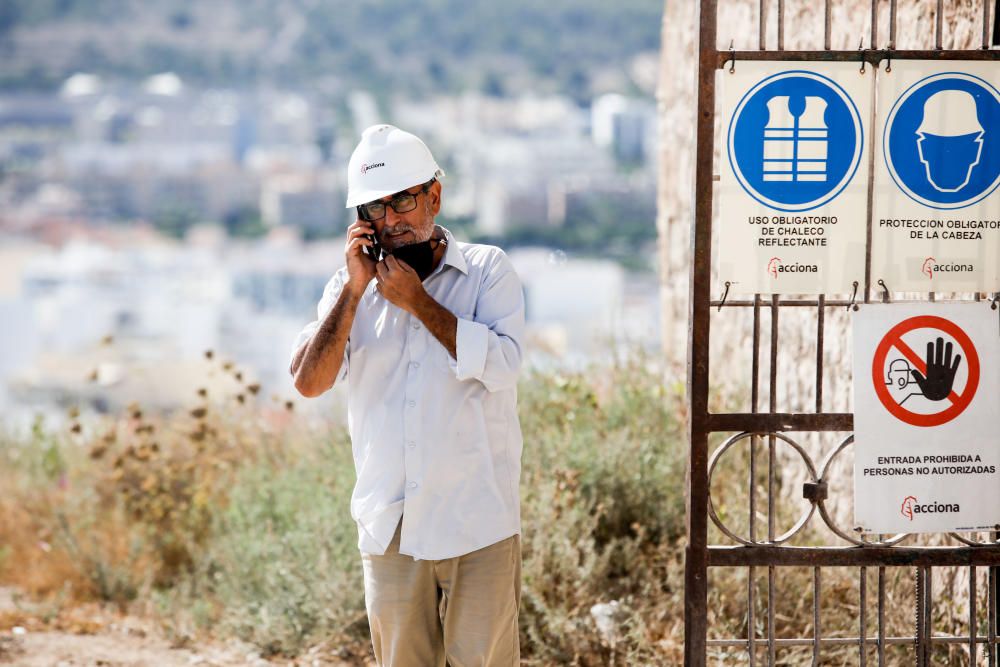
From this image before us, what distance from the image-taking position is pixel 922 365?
3012 mm

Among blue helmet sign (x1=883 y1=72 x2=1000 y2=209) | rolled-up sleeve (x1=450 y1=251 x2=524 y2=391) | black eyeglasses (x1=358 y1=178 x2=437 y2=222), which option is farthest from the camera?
blue helmet sign (x1=883 y1=72 x2=1000 y2=209)

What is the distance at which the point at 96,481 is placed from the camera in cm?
627

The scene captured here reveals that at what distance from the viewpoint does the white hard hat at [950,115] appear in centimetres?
297

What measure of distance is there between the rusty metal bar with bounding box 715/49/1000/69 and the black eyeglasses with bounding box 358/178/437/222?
872 mm

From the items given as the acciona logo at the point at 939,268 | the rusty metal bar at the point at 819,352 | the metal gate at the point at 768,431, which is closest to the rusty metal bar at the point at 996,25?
the metal gate at the point at 768,431

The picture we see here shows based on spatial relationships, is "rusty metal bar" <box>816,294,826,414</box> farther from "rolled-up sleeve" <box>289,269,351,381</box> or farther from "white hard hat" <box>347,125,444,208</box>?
"rolled-up sleeve" <box>289,269,351,381</box>

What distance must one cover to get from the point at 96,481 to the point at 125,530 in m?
0.54

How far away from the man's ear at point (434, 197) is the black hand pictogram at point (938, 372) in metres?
1.38

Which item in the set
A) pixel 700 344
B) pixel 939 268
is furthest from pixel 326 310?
A: pixel 939 268

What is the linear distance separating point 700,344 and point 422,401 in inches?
29.8

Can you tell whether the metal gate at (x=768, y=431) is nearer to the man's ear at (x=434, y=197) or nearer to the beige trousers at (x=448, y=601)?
the beige trousers at (x=448, y=601)

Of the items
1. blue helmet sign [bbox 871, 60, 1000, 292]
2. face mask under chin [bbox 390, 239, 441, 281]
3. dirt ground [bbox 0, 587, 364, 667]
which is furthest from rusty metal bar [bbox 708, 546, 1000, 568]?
dirt ground [bbox 0, 587, 364, 667]

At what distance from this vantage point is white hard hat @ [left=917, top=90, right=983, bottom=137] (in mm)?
2975

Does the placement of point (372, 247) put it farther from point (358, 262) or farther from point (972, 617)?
point (972, 617)
